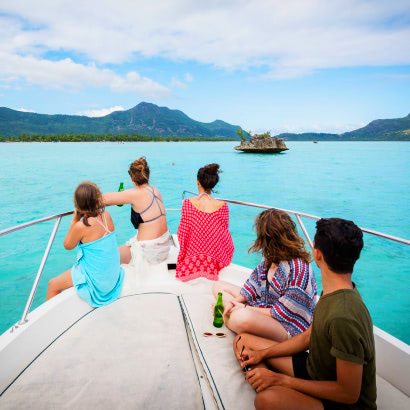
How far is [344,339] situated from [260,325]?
0.71 m

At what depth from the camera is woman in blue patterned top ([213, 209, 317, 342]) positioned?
1.59 m

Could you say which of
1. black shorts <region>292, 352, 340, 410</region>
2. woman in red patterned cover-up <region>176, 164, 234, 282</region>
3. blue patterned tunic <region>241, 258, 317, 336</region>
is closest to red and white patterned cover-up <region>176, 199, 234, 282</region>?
woman in red patterned cover-up <region>176, 164, 234, 282</region>

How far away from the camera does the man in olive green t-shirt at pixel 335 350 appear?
0.97 metres

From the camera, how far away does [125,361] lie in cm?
164

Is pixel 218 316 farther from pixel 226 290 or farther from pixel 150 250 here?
pixel 150 250

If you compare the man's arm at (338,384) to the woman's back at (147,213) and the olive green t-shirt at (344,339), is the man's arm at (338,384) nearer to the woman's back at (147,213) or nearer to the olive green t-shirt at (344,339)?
the olive green t-shirt at (344,339)

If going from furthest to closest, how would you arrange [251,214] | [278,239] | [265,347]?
[251,214] → [278,239] → [265,347]

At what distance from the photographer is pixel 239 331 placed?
5.55 ft

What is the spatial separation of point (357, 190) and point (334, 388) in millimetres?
19987

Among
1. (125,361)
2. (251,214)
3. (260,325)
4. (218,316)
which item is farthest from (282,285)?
(251,214)

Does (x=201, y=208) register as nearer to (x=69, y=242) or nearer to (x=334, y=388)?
(x=69, y=242)

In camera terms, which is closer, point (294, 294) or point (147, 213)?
point (294, 294)

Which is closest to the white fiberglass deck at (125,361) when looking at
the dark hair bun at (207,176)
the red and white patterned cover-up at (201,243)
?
the red and white patterned cover-up at (201,243)

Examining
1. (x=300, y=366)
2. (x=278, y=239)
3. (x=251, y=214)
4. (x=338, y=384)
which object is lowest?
(x=251, y=214)
